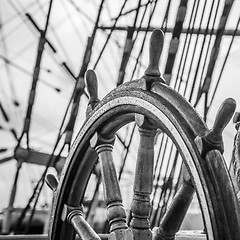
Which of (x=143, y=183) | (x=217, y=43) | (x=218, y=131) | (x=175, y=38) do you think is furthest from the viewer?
(x=217, y=43)

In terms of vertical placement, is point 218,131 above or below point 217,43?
below

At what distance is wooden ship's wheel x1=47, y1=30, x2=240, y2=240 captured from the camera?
1.97 feet

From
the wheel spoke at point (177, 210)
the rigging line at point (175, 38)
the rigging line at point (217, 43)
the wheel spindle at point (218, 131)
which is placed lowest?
the wheel spoke at point (177, 210)

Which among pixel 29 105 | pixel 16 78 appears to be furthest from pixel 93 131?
pixel 16 78

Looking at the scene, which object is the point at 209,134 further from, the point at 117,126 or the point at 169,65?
the point at 169,65

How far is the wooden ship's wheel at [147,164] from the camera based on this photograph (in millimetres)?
599

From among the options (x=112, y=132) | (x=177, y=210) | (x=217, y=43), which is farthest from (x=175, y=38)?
(x=177, y=210)

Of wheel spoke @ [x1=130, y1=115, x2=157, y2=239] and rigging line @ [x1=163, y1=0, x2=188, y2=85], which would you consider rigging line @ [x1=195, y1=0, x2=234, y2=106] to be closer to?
rigging line @ [x1=163, y1=0, x2=188, y2=85]

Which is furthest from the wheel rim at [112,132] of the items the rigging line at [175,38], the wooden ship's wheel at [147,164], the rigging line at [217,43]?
the rigging line at [217,43]

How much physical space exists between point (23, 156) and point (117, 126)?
5362 mm

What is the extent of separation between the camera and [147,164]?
717mm

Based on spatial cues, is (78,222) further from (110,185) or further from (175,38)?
(175,38)

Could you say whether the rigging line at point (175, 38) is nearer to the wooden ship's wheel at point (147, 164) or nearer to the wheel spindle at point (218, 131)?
the wooden ship's wheel at point (147, 164)

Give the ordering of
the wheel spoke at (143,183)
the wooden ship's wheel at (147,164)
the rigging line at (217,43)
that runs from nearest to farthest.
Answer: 1. the wooden ship's wheel at (147,164)
2. the wheel spoke at (143,183)
3. the rigging line at (217,43)
